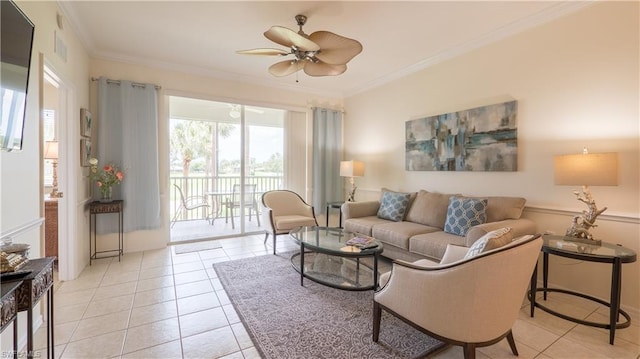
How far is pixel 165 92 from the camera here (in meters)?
4.23

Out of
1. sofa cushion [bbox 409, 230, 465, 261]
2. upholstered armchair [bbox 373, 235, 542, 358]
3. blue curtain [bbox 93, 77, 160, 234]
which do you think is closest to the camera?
upholstered armchair [bbox 373, 235, 542, 358]

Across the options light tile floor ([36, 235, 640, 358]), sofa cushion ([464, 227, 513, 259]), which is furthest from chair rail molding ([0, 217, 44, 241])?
sofa cushion ([464, 227, 513, 259])

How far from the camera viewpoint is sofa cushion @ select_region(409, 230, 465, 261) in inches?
111

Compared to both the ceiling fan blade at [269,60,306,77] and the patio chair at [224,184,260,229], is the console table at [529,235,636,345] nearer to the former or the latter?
the ceiling fan blade at [269,60,306,77]

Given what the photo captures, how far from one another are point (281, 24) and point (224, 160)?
2.79 meters

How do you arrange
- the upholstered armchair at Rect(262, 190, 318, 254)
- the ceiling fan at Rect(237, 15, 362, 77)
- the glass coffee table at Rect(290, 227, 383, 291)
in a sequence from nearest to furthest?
the ceiling fan at Rect(237, 15, 362, 77) < the glass coffee table at Rect(290, 227, 383, 291) < the upholstered armchair at Rect(262, 190, 318, 254)

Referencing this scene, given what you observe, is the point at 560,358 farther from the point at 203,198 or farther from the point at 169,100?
the point at 203,198

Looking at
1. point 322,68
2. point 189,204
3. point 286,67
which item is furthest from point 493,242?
point 189,204

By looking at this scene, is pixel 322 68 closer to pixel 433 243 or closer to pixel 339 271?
pixel 433 243

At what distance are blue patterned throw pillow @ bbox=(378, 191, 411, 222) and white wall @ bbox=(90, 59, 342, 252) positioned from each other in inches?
105

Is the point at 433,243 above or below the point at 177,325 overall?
above

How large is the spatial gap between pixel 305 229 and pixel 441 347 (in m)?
2.00

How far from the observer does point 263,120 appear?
5.22m

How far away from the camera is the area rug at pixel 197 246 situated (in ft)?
13.6
